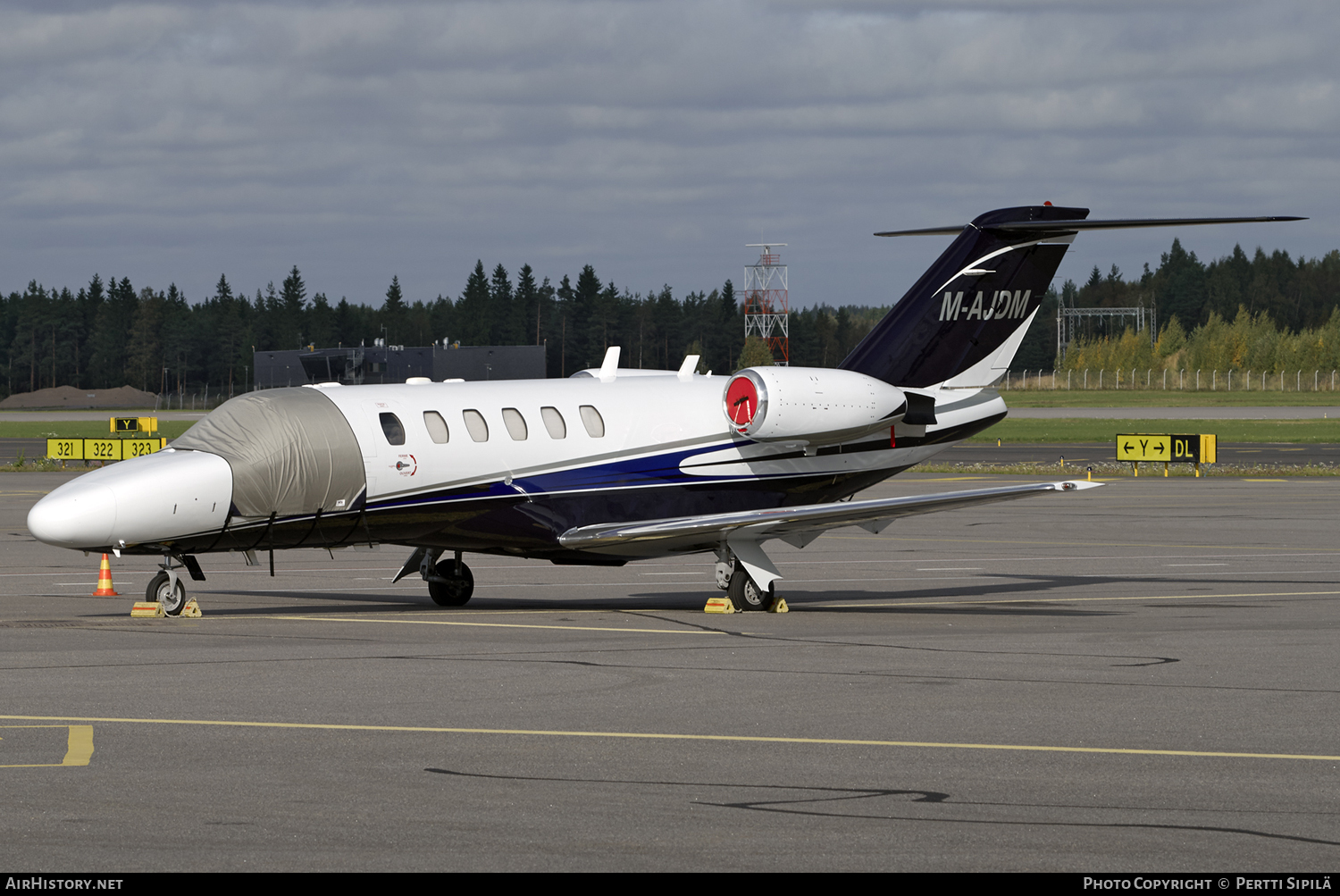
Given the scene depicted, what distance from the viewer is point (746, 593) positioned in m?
21.9

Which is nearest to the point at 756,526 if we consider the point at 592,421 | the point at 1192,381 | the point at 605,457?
the point at 605,457

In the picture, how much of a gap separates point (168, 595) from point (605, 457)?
592cm

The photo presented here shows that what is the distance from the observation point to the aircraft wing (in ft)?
67.3

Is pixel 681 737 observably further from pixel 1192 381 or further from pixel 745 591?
pixel 1192 381

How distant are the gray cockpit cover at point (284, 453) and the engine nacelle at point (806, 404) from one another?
17.6ft

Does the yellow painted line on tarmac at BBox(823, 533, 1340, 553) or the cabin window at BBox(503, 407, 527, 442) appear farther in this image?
the yellow painted line on tarmac at BBox(823, 533, 1340, 553)

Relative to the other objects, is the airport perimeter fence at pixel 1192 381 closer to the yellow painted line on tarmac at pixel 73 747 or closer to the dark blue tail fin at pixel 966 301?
the dark blue tail fin at pixel 966 301

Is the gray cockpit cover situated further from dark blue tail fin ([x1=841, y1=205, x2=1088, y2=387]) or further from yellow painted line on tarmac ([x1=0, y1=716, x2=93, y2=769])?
dark blue tail fin ([x1=841, y1=205, x2=1088, y2=387])

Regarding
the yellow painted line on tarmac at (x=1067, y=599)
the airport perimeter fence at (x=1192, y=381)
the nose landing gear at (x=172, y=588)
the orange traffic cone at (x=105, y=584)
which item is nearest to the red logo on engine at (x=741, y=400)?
the yellow painted line on tarmac at (x=1067, y=599)

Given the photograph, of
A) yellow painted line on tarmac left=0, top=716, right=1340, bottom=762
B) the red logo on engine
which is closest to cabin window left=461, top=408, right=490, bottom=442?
the red logo on engine

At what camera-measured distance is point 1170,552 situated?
1207 inches

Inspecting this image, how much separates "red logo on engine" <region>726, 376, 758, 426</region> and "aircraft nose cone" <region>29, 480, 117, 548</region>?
27.1ft

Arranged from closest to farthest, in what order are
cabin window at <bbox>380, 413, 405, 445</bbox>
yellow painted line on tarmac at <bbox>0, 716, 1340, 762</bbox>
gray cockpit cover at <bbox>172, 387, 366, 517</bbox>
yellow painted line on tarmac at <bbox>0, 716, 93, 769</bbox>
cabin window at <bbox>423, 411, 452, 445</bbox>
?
yellow painted line on tarmac at <bbox>0, 716, 93, 769</bbox>, yellow painted line on tarmac at <bbox>0, 716, 1340, 762</bbox>, gray cockpit cover at <bbox>172, 387, 366, 517</bbox>, cabin window at <bbox>380, 413, 405, 445</bbox>, cabin window at <bbox>423, 411, 452, 445</bbox>
